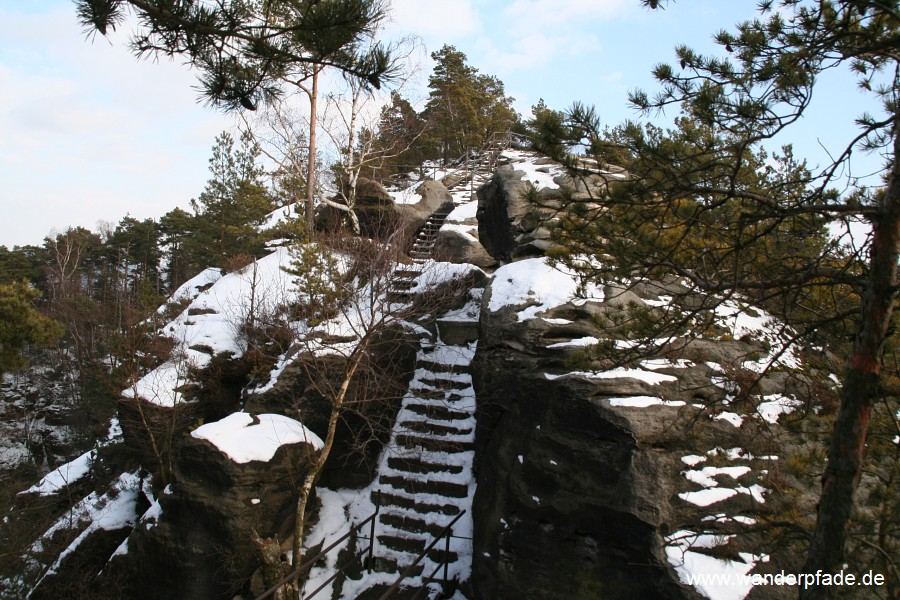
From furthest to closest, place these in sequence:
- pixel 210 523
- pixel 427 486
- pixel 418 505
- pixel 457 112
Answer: pixel 457 112, pixel 427 486, pixel 418 505, pixel 210 523

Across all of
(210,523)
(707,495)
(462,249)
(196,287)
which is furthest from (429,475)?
(196,287)

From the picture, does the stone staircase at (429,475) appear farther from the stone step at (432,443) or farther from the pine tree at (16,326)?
the pine tree at (16,326)

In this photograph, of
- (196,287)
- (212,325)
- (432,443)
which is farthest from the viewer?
(196,287)

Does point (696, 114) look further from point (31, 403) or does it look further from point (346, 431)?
point (31, 403)

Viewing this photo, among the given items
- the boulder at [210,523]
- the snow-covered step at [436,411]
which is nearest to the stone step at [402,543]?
the boulder at [210,523]

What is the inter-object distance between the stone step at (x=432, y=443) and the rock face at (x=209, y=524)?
2155mm

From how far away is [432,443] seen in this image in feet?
32.0

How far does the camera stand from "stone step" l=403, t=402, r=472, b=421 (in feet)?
33.7

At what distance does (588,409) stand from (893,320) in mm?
3749

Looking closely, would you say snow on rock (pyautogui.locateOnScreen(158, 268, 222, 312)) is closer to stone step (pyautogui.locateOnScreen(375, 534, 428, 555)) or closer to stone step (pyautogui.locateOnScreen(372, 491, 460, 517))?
stone step (pyautogui.locateOnScreen(372, 491, 460, 517))

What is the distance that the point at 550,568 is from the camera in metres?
6.24

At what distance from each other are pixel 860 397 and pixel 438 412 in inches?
326

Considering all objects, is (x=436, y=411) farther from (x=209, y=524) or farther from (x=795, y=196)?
(x=795, y=196)

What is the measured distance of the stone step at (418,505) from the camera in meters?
8.72
